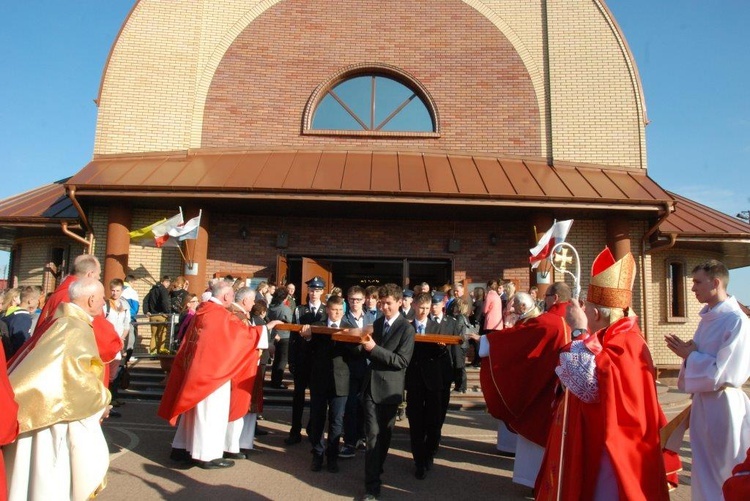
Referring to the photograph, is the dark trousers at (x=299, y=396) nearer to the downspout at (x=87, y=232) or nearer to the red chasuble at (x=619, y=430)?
the red chasuble at (x=619, y=430)

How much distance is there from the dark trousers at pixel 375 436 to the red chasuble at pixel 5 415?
276 cm

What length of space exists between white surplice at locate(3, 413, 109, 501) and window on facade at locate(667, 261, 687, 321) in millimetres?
12834

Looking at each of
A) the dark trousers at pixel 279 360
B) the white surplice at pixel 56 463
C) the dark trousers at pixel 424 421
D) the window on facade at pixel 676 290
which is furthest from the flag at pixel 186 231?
the window on facade at pixel 676 290

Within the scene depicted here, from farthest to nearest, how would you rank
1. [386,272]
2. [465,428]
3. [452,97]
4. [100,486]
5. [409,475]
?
[386,272] < [452,97] < [465,428] < [409,475] < [100,486]

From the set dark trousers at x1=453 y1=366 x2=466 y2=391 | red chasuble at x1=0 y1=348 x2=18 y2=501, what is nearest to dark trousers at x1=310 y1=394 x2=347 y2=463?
dark trousers at x1=453 y1=366 x2=466 y2=391

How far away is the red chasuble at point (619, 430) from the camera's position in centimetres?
354

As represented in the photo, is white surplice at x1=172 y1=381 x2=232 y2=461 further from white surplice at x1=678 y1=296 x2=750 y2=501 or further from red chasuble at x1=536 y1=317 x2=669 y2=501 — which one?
white surplice at x1=678 y1=296 x2=750 y2=501

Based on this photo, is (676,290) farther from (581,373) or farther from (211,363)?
(211,363)

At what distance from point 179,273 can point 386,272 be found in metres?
4.98

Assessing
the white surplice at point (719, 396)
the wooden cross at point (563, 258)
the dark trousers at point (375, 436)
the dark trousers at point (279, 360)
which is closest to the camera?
the white surplice at point (719, 396)

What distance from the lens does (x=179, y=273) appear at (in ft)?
39.8

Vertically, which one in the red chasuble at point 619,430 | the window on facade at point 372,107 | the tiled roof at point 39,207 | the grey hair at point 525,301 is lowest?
the red chasuble at point 619,430

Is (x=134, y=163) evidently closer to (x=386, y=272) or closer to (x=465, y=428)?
(x=386, y=272)

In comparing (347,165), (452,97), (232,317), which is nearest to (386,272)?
(347,165)
